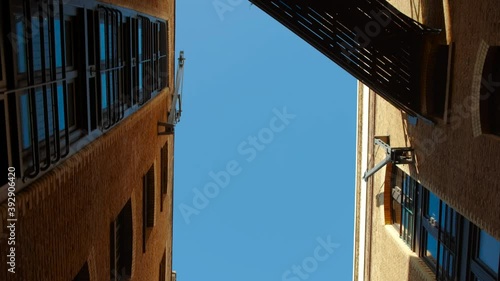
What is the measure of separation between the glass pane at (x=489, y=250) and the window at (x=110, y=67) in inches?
333

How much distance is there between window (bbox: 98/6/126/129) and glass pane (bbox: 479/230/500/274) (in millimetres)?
8456

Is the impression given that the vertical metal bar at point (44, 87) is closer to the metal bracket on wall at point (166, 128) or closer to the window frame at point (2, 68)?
the window frame at point (2, 68)

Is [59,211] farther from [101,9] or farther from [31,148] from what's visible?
[101,9]

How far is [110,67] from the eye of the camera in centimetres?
1108

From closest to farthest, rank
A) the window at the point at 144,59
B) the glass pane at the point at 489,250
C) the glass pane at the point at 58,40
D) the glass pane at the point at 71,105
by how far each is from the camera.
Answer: the glass pane at the point at 58,40 < the glass pane at the point at 71,105 < the glass pane at the point at 489,250 < the window at the point at 144,59

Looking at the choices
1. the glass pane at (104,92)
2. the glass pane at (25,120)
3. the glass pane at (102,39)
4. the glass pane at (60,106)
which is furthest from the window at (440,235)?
the glass pane at (25,120)

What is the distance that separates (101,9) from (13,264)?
588 centimetres

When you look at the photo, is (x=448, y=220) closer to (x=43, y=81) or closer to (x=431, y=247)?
(x=431, y=247)

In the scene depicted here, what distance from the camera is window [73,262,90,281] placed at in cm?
953

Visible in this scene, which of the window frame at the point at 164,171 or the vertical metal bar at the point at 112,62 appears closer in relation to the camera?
the vertical metal bar at the point at 112,62

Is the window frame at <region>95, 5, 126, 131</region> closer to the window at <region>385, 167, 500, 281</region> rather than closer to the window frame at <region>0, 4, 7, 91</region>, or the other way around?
the window frame at <region>0, 4, 7, 91</region>

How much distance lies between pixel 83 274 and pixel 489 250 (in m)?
8.43

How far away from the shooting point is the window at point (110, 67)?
10.4m

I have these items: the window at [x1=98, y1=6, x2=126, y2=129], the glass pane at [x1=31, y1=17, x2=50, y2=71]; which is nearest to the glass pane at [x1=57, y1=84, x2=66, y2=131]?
the glass pane at [x1=31, y1=17, x2=50, y2=71]
